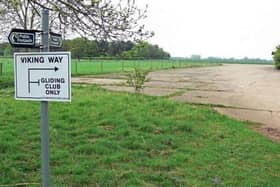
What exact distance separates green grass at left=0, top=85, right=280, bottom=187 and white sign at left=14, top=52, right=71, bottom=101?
1834 mm

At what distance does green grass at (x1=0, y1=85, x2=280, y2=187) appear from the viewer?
14.2 feet

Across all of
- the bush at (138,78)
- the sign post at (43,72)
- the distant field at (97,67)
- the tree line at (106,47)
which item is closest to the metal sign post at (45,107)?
the sign post at (43,72)

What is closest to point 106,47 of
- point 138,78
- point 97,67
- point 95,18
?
point 95,18

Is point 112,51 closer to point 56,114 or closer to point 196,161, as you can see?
point 196,161

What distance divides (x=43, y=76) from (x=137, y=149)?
Answer: 130 inches

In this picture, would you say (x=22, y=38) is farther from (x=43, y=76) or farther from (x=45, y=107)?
(x=45, y=107)

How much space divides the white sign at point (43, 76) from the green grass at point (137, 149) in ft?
6.02

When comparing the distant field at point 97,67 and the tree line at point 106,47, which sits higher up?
the tree line at point 106,47

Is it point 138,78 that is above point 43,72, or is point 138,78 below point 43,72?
below

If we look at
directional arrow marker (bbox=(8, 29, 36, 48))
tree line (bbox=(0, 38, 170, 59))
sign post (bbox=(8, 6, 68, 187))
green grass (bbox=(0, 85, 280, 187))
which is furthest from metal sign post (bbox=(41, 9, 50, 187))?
tree line (bbox=(0, 38, 170, 59))

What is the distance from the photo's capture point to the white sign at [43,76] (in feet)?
7.72

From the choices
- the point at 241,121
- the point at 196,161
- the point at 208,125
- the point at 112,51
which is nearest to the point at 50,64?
the point at 112,51

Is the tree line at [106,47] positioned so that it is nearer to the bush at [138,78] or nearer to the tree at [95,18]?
the tree at [95,18]

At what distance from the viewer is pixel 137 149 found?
5.54 metres
